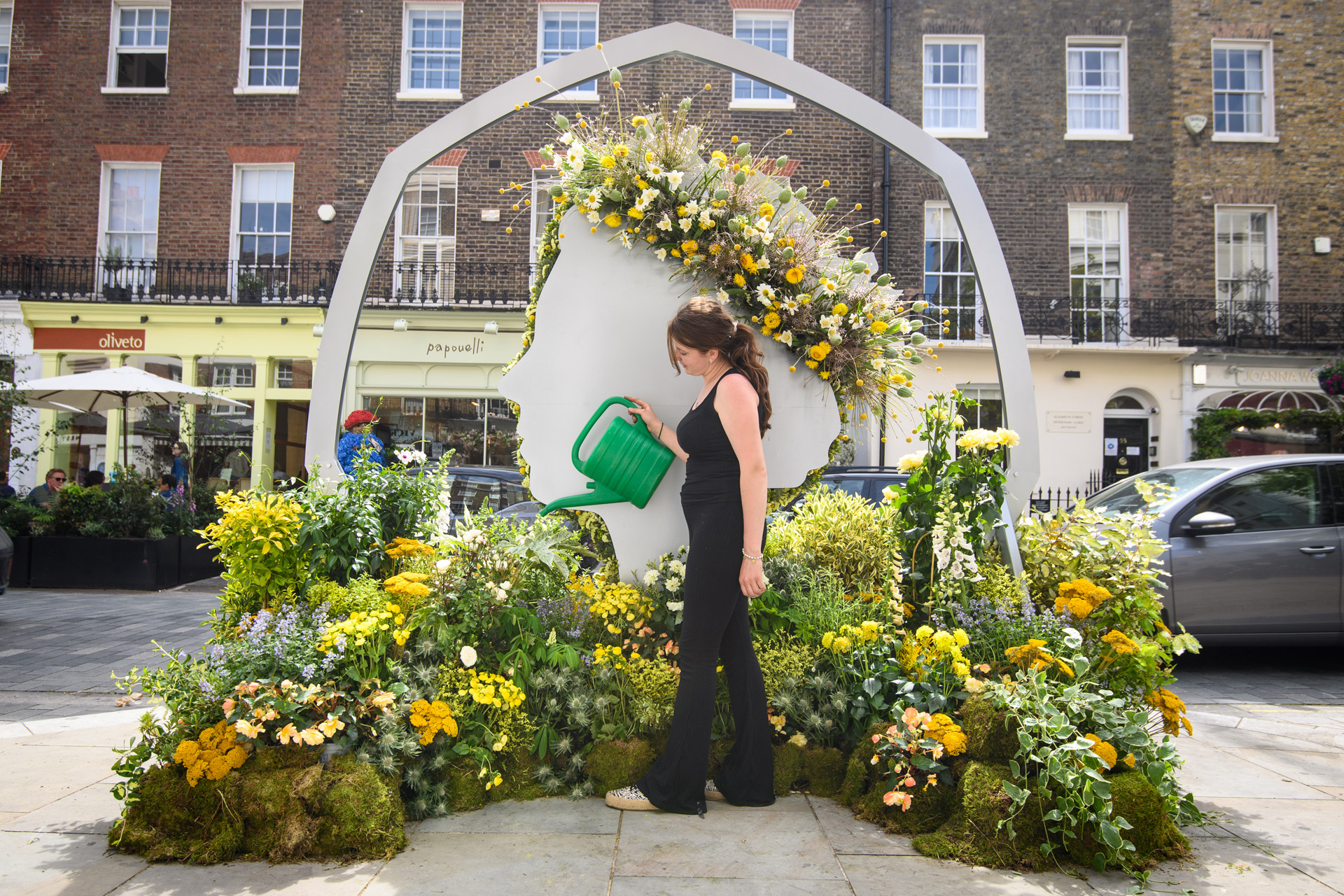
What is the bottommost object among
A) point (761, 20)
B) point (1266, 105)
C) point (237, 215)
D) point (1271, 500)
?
point (1271, 500)

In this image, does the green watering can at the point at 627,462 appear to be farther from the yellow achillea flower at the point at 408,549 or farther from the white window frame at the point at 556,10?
the white window frame at the point at 556,10

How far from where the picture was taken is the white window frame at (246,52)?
587 inches

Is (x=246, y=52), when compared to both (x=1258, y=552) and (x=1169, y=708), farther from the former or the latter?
(x=1169, y=708)

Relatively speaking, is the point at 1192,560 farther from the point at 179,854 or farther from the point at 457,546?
the point at 179,854

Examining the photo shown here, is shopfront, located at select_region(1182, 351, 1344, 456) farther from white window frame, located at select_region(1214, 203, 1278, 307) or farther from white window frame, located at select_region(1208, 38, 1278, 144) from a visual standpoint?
white window frame, located at select_region(1208, 38, 1278, 144)

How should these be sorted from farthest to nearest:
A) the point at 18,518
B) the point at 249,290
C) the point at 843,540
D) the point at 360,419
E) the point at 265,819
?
the point at 249,290
the point at 18,518
the point at 360,419
the point at 843,540
the point at 265,819

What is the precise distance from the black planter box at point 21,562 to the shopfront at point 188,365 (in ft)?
15.8

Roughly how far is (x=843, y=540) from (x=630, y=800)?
60.4 inches

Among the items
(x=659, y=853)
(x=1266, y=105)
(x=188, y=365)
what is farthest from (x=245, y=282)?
(x=1266, y=105)

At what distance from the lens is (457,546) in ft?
10.9

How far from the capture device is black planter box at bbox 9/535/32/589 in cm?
956

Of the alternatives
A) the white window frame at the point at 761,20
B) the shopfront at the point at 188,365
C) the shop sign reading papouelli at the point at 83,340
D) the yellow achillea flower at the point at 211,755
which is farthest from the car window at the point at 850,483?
the shop sign reading papouelli at the point at 83,340

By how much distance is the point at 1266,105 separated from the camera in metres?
15.0

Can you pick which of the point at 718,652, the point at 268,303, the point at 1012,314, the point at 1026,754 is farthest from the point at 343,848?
the point at 268,303
